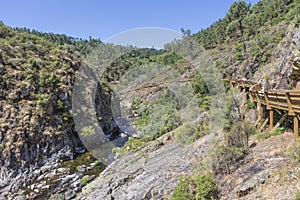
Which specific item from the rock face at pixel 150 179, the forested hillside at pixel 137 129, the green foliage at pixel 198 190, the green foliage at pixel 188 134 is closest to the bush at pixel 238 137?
the forested hillside at pixel 137 129

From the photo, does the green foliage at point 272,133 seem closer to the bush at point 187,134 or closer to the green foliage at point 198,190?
the green foliage at point 198,190

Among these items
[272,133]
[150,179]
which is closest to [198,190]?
[272,133]

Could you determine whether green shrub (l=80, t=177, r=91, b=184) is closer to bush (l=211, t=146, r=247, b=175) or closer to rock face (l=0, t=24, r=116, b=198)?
rock face (l=0, t=24, r=116, b=198)

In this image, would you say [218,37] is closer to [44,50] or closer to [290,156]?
[44,50]

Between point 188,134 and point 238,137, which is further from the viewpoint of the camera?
point 188,134

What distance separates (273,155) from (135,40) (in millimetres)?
14743

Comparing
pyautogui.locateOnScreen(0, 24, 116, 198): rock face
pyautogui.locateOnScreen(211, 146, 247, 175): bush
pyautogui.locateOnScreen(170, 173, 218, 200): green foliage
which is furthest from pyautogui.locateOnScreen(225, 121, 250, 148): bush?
pyautogui.locateOnScreen(0, 24, 116, 198): rock face

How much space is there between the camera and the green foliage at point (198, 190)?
5.06 m

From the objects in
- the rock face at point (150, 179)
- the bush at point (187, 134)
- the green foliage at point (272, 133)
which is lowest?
the rock face at point (150, 179)

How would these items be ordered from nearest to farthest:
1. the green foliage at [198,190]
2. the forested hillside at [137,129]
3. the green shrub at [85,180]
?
1. the green foliage at [198,190]
2. the forested hillside at [137,129]
3. the green shrub at [85,180]

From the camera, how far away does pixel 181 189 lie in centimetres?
545

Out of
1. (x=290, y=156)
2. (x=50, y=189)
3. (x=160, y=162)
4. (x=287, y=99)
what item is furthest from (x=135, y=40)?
(x=290, y=156)

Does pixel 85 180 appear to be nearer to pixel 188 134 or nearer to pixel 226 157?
pixel 188 134

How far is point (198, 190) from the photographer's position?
17.0ft
